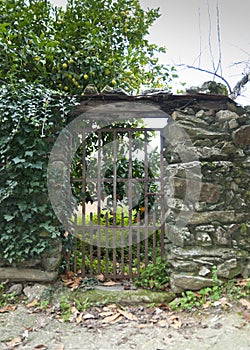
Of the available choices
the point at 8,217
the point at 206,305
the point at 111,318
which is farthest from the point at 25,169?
the point at 206,305

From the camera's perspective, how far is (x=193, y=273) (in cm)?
271

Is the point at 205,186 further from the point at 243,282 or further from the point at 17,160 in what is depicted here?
the point at 17,160

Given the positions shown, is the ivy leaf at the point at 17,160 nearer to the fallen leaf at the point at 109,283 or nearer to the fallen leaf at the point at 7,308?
the fallen leaf at the point at 7,308

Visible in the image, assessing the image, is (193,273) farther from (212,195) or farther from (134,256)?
(134,256)

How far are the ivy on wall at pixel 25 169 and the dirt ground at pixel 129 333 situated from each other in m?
0.65

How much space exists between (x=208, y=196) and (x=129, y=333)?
55.7 inches

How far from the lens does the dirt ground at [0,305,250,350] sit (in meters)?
2.10

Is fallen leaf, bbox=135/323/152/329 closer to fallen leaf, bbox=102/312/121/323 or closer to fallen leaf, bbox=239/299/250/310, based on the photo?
fallen leaf, bbox=102/312/121/323

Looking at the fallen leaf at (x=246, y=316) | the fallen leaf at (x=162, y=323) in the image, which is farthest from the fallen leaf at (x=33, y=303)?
the fallen leaf at (x=246, y=316)

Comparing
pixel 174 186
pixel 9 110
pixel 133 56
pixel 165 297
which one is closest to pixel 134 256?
pixel 165 297

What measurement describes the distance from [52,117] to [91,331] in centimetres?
203

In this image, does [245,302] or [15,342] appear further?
Answer: [245,302]

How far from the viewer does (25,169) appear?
2846 mm

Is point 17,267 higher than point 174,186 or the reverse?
the reverse
